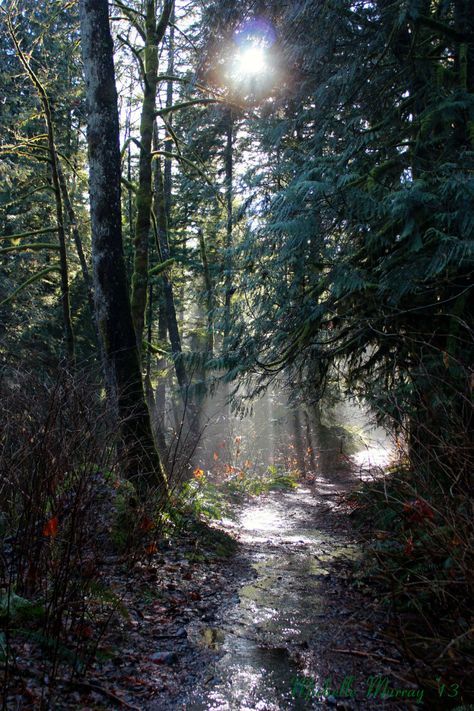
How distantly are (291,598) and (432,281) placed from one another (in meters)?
3.64

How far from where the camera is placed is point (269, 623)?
420cm

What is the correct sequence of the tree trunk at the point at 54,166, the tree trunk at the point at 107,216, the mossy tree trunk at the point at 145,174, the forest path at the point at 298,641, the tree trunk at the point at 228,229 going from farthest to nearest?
the tree trunk at the point at 54,166
the mossy tree trunk at the point at 145,174
the tree trunk at the point at 228,229
the tree trunk at the point at 107,216
the forest path at the point at 298,641

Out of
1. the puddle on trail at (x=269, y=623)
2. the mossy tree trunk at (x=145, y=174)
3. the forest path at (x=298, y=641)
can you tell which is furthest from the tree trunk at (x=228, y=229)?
the forest path at (x=298, y=641)

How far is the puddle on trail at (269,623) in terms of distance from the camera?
2.99 meters

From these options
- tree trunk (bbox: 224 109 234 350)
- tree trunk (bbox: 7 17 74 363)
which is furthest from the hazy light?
tree trunk (bbox: 7 17 74 363)

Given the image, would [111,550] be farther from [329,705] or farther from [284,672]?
[329,705]

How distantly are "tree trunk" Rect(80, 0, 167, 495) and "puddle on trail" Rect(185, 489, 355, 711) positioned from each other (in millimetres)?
2039

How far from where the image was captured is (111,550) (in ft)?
16.0

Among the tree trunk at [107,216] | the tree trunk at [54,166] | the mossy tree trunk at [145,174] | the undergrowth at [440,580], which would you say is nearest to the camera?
the undergrowth at [440,580]

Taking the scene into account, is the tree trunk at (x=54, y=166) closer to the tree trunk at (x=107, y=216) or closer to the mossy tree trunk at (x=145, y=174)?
the mossy tree trunk at (x=145, y=174)

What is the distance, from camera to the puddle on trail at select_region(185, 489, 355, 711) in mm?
2990

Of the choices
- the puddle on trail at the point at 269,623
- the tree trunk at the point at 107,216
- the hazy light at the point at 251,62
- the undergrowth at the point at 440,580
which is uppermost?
the hazy light at the point at 251,62

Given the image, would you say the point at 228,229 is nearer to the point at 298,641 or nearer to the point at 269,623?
the point at 269,623

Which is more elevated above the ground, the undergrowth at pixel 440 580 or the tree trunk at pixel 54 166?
the tree trunk at pixel 54 166
